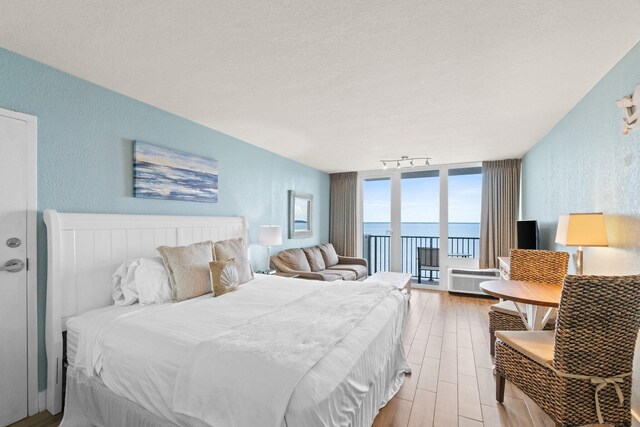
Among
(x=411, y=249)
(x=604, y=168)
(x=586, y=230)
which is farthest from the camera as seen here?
(x=411, y=249)

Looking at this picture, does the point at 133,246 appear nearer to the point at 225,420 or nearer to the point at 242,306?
the point at 242,306

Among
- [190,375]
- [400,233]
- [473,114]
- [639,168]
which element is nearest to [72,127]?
[190,375]

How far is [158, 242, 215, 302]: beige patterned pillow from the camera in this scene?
236cm

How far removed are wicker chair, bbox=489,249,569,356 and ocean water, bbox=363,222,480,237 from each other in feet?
9.36

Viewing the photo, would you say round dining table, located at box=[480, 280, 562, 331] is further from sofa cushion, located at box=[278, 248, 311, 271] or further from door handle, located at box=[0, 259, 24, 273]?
door handle, located at box=[0, 259, 24, 273]

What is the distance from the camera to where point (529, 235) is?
12.7 feet

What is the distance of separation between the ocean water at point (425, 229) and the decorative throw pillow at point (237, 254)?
3.94 metres

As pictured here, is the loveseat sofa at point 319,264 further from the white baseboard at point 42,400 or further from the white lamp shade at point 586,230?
the white lamp shade at point 586,230

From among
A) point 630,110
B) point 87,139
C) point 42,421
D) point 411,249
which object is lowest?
point 42,421

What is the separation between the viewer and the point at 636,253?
6.25 ft

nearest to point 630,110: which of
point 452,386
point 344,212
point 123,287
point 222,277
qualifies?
point 452,386

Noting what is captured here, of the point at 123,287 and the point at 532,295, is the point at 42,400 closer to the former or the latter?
the point at 123,287

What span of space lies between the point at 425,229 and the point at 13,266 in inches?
252

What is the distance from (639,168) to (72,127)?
396 centimetres
